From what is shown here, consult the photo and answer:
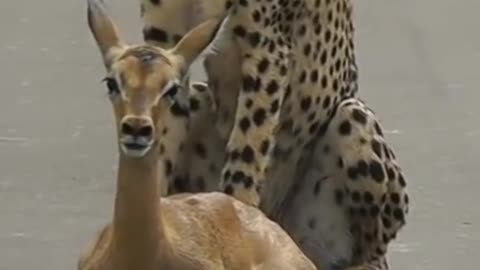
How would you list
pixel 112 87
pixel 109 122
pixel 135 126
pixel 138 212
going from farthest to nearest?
pixel 109 122 → pixel 138 212 → pixel 112 87 → pixel 135 126

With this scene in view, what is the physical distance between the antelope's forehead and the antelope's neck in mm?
224

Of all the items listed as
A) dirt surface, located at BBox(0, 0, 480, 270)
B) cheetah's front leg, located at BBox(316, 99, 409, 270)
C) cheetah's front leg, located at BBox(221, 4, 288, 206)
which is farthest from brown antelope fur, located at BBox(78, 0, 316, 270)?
dirt surface, located at BBox(0, 0, 480, 270)

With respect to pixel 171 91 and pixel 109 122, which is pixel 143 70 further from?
pixel 109 122

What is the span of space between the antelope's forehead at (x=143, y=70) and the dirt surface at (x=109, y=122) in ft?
6.79

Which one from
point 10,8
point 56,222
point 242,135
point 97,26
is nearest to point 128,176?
point 97,26

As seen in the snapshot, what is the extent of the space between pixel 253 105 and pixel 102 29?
103cm

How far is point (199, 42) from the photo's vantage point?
21.0 ft

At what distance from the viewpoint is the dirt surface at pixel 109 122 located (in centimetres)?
837

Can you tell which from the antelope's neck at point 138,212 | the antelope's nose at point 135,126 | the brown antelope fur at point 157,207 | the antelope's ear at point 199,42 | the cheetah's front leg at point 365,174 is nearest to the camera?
the antelope's nose at point 135,126

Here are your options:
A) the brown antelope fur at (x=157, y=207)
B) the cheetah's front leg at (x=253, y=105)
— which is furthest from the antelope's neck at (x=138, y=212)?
the cheetah's front leg at (x=253, y=105)

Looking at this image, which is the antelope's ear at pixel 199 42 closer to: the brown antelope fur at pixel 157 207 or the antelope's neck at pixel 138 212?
the brown antelope fur at pixel 157 207

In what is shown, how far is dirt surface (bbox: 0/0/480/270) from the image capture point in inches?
329

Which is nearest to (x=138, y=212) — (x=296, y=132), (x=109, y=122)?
(x=296, y=132)

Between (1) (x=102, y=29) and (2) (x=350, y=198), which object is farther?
(2) (x=350, y=198)
